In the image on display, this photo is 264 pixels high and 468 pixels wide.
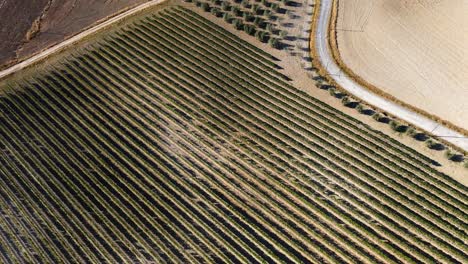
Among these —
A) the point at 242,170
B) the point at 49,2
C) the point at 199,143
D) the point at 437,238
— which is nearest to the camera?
the point at 437,238

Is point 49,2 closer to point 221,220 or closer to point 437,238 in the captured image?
point 221,220

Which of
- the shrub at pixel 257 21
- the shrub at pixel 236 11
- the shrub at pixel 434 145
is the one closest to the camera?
the shrub at pixel 434 145

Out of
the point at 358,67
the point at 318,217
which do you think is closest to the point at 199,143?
the point at 318,217

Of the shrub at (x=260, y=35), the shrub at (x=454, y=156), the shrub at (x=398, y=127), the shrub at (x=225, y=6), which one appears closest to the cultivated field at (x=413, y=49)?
the shrub at (x=398, y=127)

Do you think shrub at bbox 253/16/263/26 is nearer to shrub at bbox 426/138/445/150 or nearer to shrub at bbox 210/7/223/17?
shrub at bbox 210/7/223/17

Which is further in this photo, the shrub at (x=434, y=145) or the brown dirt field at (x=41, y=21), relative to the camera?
the brown dirt field at (x=41, y=21)

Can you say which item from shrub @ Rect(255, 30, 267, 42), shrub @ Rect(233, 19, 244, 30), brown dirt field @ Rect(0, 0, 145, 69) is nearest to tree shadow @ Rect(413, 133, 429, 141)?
shrub @ Rect(255, 30, 267, 42)

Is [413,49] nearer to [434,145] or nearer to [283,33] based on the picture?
[434,145]

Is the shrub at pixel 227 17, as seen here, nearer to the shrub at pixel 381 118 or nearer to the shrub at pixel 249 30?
the shrub at pixel 249 30
